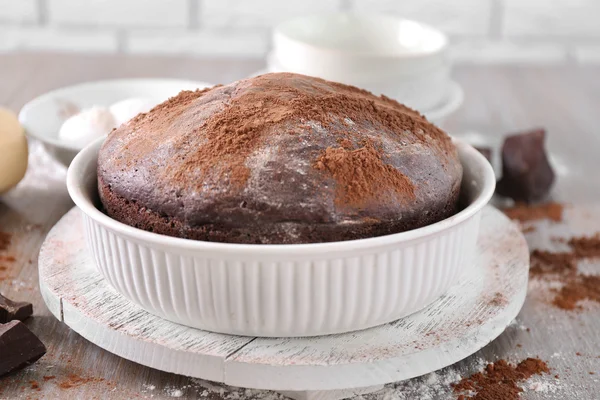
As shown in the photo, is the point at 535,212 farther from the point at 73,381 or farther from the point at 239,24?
the point at 239,24

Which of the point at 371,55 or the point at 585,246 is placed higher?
the point at 371,55

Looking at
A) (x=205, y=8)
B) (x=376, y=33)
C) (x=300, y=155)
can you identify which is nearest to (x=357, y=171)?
(x=300, y=155)

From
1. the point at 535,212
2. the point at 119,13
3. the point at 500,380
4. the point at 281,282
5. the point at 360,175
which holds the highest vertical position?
the point at 360,175

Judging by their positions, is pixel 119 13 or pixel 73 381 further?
pixel 119 13

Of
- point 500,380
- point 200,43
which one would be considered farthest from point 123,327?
point 200,43

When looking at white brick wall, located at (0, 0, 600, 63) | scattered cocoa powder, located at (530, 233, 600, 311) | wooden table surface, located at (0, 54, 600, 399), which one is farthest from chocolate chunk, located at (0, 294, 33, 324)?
white brick wall, located at (0, 0, 600, 63)

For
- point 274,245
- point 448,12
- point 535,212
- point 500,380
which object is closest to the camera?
point 274,245

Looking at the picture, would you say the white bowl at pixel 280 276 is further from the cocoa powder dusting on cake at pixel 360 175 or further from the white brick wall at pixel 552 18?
the white brick wall at pixel 552 18

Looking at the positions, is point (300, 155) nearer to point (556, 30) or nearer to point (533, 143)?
point (533, 143)
